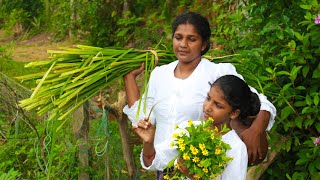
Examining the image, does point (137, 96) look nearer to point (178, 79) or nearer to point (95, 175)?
point (178, 79)

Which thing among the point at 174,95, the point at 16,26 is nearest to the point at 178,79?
the point at 174,95

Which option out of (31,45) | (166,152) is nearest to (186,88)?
(166,152)

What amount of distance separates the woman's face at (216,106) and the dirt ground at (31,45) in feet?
26.4

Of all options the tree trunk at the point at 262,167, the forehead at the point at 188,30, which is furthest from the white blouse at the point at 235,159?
the tree trunk at the point at 262,167

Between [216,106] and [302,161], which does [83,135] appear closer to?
[302,161]

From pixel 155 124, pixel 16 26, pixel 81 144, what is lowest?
pixel 16 26

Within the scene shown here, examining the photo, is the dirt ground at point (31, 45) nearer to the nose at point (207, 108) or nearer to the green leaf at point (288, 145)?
the green leaf at point (288, 145)

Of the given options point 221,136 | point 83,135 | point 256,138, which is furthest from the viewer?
point 83,135

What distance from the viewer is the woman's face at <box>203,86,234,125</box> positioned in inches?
89.4

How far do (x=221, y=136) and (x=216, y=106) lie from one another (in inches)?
6.1

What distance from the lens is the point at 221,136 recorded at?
2.17 meters

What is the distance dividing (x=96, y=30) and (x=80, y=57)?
7.23 m

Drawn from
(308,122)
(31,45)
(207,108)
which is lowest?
(31,45)

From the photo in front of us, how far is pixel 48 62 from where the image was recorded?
270 cm
